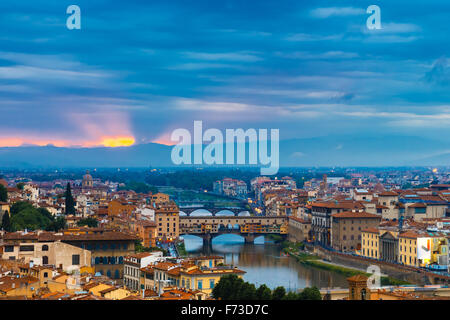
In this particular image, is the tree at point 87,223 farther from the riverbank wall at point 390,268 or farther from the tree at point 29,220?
the riverbank wall at point 390,268

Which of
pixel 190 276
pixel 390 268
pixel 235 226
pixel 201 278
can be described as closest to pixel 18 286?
pixel 190 276

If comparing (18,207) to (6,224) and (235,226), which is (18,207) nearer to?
(6,224)

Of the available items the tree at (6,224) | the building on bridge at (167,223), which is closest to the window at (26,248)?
the tree at (6,224)

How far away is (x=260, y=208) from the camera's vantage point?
45.2 metres

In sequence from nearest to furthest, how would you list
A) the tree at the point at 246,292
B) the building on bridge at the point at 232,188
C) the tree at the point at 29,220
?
the tree at the point at 246,292
the tree at the point at 29,220
the building on bridge at the point at 232,188

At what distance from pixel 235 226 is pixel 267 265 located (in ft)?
37.9


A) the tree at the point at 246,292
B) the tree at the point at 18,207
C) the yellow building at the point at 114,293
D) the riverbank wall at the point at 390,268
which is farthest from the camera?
the tree at the point at 18,207

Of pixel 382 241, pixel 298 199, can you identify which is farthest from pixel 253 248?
pixel 298 199

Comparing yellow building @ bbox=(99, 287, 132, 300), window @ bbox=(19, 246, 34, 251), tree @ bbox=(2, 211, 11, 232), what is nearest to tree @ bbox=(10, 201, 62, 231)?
tree @ bbox=(2, 211, 11, 232)

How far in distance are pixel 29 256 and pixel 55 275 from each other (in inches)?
104

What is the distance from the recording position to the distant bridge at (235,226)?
30688mm

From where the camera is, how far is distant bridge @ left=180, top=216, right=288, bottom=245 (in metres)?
30.7

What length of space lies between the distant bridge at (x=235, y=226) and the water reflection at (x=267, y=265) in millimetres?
392

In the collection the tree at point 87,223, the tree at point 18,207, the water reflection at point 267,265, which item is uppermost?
the tree at point 18,207
